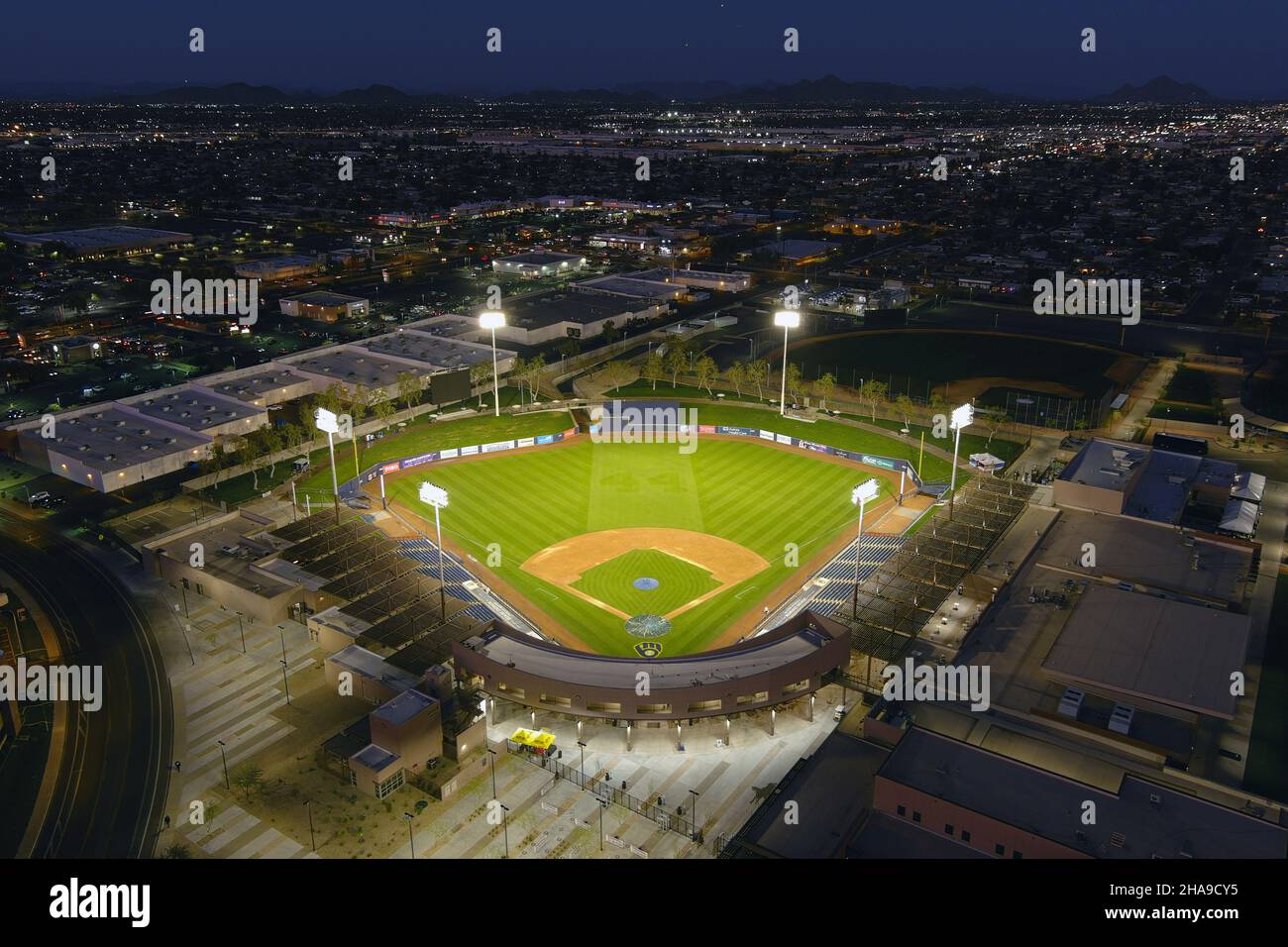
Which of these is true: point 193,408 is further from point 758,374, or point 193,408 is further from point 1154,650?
point 1154,650

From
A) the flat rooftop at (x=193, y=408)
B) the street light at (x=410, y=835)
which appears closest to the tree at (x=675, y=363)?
the flat rooftop at (x=193, y=408)

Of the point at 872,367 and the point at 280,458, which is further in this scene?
the point at 872,367

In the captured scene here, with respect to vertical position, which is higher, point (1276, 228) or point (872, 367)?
point (1276, 228)

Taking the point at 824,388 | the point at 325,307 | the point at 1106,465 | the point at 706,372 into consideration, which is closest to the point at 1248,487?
the point at 1106,465
